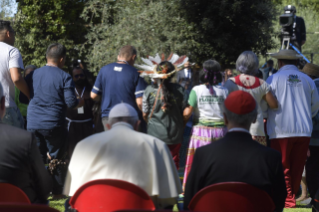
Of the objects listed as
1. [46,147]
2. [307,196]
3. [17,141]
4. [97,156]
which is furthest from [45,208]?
[307,196]

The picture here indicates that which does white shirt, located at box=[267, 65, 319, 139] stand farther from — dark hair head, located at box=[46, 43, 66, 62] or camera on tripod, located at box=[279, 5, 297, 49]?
camera on tripod, located at box=[279, 5, 297, 49]

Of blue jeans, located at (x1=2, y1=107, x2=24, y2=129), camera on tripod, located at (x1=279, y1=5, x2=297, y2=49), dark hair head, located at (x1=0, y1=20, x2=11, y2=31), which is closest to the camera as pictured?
blue jeans, located at (x1=2, y1=107, x2=24, y2=129)

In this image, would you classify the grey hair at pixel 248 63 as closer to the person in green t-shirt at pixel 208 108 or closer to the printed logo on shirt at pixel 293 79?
the person in green t-shirt at pixel 208 108

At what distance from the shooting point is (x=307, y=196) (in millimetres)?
6230

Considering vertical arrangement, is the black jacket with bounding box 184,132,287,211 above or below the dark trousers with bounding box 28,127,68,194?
above

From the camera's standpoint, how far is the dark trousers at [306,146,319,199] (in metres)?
5.55

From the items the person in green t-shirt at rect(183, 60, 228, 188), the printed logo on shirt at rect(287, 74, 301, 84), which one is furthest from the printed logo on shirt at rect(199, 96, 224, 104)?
the printed logo on shirt at rect(287, 74, 301, 84)

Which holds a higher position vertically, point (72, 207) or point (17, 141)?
point (17, 141)

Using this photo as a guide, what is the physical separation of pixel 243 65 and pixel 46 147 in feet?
8.52

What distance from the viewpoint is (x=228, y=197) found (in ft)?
7.88

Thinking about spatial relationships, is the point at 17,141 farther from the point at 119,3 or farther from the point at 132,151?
the point at 119,3

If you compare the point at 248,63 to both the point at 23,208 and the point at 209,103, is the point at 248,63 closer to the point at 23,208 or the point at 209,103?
the point at 209,103

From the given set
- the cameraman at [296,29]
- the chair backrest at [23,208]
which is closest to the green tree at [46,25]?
the cameraman at [296,29]

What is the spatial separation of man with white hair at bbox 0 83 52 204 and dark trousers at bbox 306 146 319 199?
3729mm
